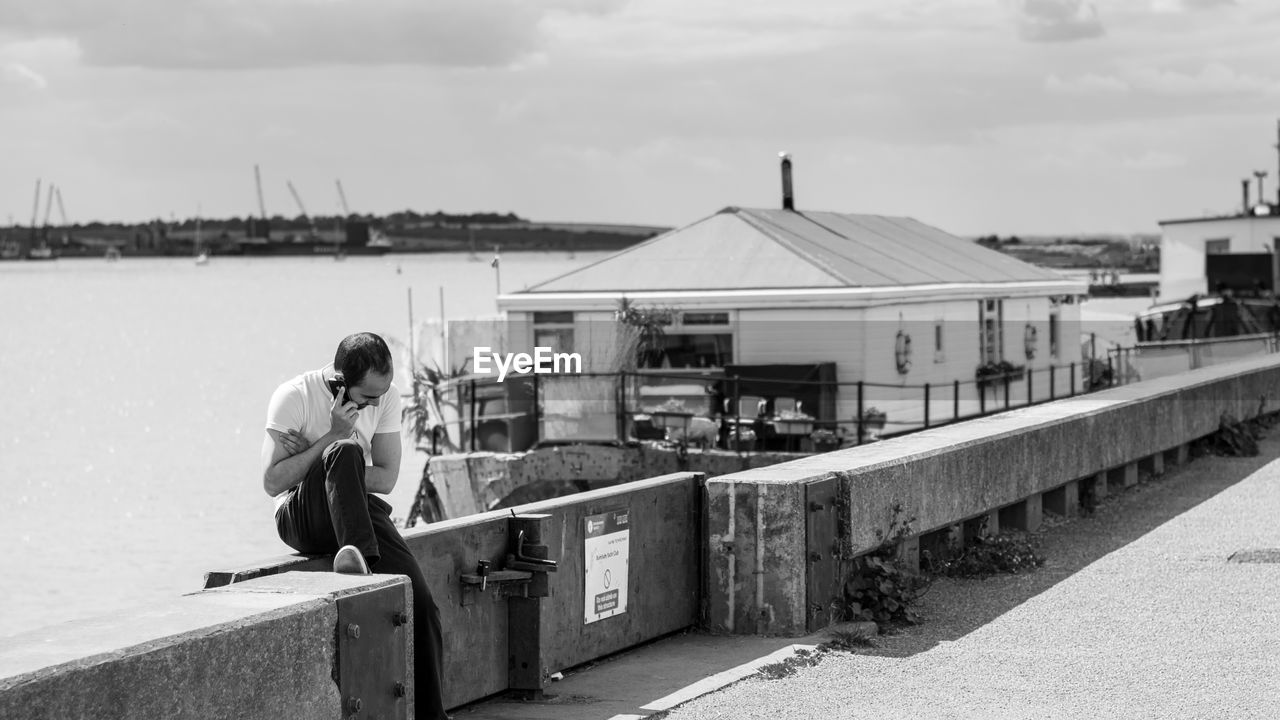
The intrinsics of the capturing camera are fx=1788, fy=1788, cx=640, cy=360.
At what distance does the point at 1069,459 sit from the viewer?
1289cm

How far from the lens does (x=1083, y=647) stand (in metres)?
8.84

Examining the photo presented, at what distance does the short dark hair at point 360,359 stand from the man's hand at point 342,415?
63 mm

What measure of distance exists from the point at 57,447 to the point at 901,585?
190ft

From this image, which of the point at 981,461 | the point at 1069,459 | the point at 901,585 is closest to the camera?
the point at 901,585

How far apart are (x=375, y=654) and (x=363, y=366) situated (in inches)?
43.6

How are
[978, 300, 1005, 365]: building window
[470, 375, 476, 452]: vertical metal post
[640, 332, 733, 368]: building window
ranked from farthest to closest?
[978, 300, 1005, 365]: building window, [640, 332, 733, 368]: building window, [470, 375, 476, 452]: vertical metal post

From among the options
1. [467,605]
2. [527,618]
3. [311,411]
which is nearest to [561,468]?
[527,618]

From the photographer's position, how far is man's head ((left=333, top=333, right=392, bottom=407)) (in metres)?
6.67

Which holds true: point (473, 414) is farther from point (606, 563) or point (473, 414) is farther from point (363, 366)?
point (363, 366)

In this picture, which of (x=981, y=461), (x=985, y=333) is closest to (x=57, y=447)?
(x=985, y=333)

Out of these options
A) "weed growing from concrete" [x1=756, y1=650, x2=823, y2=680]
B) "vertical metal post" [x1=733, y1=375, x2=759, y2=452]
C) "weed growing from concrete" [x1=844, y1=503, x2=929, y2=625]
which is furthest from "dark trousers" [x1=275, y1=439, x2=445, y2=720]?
"vertical metal post" [x1=733, y1=375, x2=759, y2=452]

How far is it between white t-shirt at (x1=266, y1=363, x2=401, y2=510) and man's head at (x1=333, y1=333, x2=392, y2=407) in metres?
0.07

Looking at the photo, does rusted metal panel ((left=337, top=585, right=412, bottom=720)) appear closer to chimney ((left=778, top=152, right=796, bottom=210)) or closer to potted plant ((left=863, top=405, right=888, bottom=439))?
potted plant ((left=863, top=405, right=888, bottom=439))

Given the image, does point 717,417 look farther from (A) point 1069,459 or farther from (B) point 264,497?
(B) point 264,497
